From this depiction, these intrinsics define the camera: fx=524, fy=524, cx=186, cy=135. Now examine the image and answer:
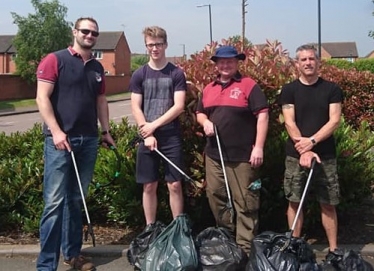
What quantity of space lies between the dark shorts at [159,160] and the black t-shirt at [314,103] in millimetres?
989

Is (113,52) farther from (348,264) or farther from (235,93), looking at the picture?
(348,264)

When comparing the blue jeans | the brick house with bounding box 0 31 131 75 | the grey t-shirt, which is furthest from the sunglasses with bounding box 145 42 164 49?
the brick house with bounding box 0 31 131 75

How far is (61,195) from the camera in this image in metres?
4.25

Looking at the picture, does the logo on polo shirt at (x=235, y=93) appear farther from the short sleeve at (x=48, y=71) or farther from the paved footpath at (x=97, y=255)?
the paved footpath at (x=97, y=255)

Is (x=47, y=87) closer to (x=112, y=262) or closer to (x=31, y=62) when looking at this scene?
(x=112, y=262)

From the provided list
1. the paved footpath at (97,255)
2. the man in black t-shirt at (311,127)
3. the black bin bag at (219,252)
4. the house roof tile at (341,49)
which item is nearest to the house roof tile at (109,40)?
the house roof tile at (341,49)

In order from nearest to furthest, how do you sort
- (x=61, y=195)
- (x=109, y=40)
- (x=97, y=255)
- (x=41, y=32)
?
(x=61, y=195) → (x=97, y=255) → (x=41, y=32) → (x=109, y=40)

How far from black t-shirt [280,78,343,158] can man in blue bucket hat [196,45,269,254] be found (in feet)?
0.82

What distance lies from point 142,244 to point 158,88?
1.33 m

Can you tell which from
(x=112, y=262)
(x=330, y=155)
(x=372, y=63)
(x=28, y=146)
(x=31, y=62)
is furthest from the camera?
(x=31, y=62)

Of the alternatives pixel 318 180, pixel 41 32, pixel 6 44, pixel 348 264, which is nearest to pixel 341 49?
pixel 6 44

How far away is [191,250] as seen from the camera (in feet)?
13.2

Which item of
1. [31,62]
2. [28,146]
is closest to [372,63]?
[31,62]

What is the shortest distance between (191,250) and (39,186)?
2.26 meters
